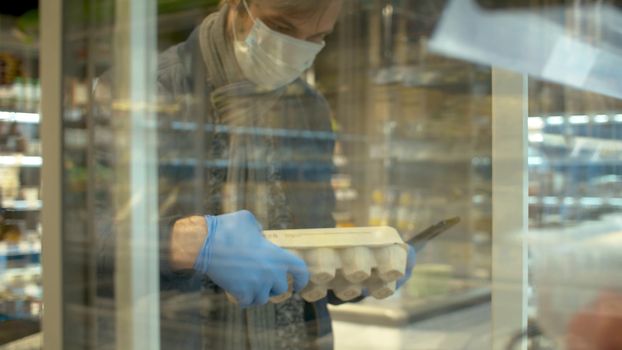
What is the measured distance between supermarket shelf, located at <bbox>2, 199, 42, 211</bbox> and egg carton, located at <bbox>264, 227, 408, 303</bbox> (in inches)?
60.4

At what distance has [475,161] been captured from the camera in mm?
1306

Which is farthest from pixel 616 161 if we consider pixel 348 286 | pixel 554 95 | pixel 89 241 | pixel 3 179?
pixel 3 179

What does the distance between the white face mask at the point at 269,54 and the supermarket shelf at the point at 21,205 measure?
134cm

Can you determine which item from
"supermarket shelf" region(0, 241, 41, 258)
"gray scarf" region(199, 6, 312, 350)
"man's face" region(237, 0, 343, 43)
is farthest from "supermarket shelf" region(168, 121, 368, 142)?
"supermarket shelf" region(0, 241, 41, 258)

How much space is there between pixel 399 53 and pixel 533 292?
76 centimetres

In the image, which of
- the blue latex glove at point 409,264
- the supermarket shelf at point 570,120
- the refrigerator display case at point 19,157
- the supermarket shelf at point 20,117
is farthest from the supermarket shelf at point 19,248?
the supermarket shelf at point 570,120

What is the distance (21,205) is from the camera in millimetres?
2463

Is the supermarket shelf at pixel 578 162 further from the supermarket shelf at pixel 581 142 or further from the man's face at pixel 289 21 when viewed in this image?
the man's face at pixel 289 21

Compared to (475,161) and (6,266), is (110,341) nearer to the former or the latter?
(6,266)

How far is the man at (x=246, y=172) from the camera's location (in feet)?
4.38

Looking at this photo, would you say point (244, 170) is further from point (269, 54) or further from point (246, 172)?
point (269, 54)

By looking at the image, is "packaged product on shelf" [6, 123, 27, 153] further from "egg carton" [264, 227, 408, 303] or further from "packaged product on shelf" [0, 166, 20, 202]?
"egg carton" [264, 227, 408, 303]

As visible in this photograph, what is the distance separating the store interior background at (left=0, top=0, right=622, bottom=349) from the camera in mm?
1031

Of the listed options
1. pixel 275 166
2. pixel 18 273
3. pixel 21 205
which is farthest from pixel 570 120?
pixel 18 273
